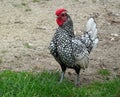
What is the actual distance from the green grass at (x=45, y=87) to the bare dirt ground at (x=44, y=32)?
53cm

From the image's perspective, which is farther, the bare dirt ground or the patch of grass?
the bare dirt ground

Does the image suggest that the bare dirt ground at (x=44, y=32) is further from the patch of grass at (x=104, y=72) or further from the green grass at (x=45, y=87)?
the green grass at (x=45, y=87)

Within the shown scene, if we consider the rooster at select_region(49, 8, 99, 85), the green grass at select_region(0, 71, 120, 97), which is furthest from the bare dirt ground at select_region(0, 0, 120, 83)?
the rooster at select_region(49, 8, 99, 85)

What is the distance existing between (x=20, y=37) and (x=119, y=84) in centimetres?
297

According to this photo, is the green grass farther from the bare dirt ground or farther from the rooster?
the bare dirt ground

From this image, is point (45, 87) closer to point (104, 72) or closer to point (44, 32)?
point (104, 72)

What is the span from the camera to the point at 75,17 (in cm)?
1084

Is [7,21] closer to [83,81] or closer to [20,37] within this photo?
[20,37]

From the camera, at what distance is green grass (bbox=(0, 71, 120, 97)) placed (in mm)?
6469

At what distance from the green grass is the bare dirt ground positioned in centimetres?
53

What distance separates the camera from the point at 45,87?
6.68 m

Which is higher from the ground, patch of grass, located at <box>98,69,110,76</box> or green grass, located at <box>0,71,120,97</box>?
green grass, located at <box>0,71,120,97</box>

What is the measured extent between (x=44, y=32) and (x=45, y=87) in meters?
3.23

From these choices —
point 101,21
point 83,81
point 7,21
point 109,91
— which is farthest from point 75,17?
point 109,91
